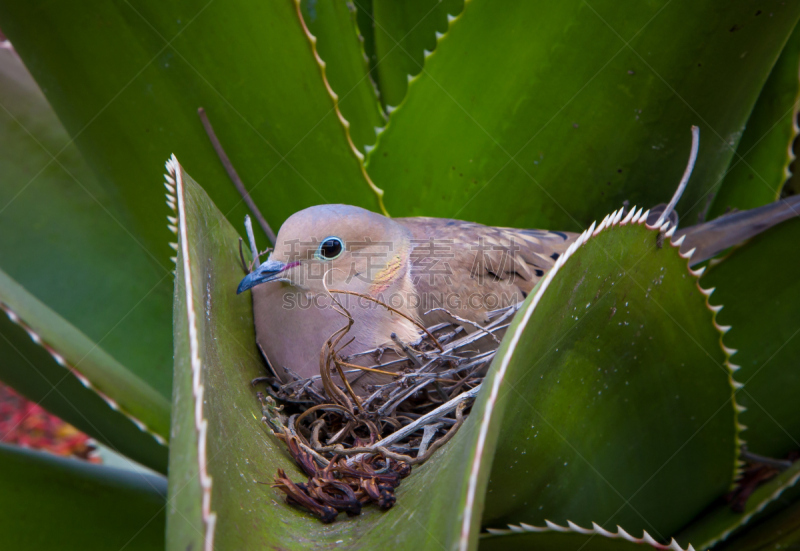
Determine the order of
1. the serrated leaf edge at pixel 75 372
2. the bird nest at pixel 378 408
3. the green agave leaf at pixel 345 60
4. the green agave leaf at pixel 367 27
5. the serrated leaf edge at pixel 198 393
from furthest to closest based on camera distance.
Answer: the green agave leaf at pixel 367 27 < the green agave leaf at pixel 345 60 < the serrated leaf edge at pixel 75 372 < the bird nest at pixel 378 408 < the serrated leaf edge at pixel 198 393

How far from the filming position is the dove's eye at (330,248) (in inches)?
48.0

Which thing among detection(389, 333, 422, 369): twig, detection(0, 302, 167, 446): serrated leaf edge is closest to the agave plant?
detection(0, 302, 167, 446): serrated leaf edge

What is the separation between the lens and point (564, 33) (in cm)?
110

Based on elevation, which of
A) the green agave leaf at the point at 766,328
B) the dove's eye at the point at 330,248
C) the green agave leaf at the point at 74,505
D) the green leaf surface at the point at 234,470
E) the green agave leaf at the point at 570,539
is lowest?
the green agave leaf at the point at 74,505

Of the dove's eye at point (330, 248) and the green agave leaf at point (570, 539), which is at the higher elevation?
the dove's eye at point (330, 248)

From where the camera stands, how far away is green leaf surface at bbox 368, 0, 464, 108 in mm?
1439

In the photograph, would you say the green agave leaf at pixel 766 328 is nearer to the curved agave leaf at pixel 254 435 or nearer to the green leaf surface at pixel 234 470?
the curved agave leaf at pixel 254 435

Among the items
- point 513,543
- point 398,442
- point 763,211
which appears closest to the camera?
point 513,543

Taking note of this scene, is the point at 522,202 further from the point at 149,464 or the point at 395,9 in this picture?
the point at 149,464

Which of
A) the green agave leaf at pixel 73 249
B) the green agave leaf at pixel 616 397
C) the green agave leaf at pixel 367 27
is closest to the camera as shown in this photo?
the green agave leaf at pixel 616 397

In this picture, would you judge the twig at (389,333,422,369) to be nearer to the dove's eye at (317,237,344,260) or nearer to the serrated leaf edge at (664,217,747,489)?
the dove's eye at (317,237,344,260)

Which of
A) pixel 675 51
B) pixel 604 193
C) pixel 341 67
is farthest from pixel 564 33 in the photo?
pixel 341 67

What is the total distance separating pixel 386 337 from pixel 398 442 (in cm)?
23

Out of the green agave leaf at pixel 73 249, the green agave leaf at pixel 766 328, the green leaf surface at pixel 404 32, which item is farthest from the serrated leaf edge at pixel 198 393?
the green agave leaf at pixel 766 328
